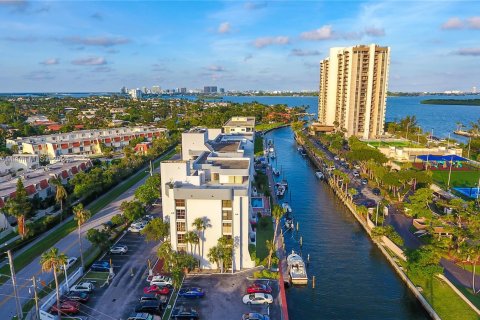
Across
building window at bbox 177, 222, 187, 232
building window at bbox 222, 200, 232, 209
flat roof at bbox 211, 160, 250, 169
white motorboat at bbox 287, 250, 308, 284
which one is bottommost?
white motorboat at bbox 287, 250, 308, 284

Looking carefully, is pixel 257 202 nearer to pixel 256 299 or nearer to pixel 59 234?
pixel 256 299

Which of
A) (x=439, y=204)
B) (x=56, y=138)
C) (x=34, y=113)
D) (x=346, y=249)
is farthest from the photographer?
(x=34, y=113)

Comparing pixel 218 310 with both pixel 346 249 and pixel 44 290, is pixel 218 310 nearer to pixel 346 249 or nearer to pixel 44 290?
pixel 44 290

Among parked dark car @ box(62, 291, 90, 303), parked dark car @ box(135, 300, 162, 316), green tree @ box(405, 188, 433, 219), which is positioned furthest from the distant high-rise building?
parked dark car @ box(62, 291, 90, 303)

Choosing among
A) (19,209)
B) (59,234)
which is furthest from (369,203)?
(19,209)

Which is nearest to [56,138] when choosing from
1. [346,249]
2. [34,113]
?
[346,249]

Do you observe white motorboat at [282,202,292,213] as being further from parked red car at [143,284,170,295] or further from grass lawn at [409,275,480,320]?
parked red car at [143,284,170,295]
